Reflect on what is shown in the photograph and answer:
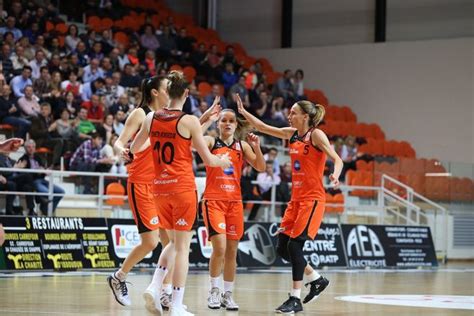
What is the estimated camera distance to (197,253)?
17.9 metres

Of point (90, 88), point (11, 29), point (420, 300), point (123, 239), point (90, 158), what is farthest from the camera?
point (11, 29)

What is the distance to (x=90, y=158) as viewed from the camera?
18516 mm

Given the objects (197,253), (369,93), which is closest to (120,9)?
(369,93)

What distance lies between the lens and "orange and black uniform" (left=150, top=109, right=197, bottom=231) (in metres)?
8.66

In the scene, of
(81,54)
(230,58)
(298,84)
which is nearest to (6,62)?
(81,54)

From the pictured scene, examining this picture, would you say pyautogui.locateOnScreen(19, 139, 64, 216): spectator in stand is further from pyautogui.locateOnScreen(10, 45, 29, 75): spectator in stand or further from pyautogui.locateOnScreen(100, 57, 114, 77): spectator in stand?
pyautogui.locateOnScreen(100, 57, 114, 77): spectator in stand

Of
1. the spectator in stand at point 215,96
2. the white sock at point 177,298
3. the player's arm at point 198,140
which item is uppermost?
the spectator in stand at point 215,96

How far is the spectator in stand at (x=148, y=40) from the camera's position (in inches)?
1064

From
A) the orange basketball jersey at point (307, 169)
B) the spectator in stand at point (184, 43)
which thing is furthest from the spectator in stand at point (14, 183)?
the spectator in stand at point (184, 43)

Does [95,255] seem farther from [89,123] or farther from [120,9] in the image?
[120,9]

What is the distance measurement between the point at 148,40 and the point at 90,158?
917cm

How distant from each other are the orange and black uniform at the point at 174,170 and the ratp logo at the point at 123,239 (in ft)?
26.7

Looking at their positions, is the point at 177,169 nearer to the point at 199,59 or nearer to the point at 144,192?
the point at 144,192

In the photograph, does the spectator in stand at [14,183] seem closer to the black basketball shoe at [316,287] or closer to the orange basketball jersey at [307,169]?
the orange basketball jersey at [307,169]
